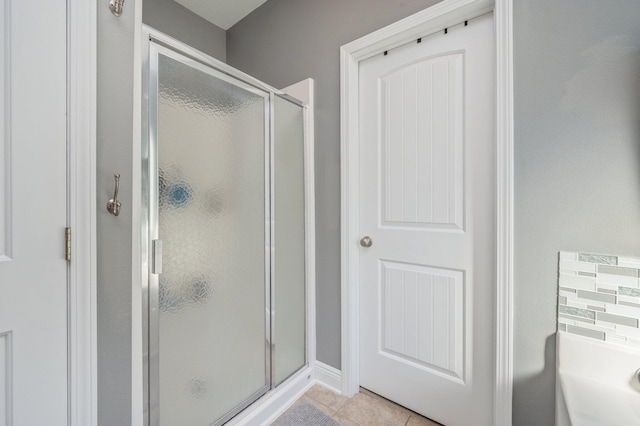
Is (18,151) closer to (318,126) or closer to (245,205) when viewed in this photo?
(245,205)

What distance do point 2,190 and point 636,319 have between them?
1.96m

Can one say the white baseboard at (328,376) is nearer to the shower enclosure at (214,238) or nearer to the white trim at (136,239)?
the shower enclosure at (214,238)

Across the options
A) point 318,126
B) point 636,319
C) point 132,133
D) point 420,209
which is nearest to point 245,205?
point 132,133

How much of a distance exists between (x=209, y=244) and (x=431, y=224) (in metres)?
1.09

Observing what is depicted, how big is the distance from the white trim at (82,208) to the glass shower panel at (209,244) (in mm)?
193

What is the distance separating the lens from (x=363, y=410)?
1.38 metres

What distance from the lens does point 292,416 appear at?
4.42ft

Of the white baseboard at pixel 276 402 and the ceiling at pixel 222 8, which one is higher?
the ceiling at pixel 222 8

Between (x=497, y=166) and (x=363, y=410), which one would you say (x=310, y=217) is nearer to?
(x=497, y=166)

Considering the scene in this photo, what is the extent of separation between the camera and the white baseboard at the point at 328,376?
1.52m

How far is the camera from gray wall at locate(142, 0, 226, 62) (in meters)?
1.78

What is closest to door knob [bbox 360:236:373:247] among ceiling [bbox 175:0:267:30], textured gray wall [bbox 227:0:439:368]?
textured gray wall [bbox 227:0:439:368]

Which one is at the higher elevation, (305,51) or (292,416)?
(305,51)

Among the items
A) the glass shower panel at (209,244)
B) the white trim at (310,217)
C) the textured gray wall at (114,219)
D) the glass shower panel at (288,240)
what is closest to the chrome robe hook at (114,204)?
the textured gray wall at (114,219)
